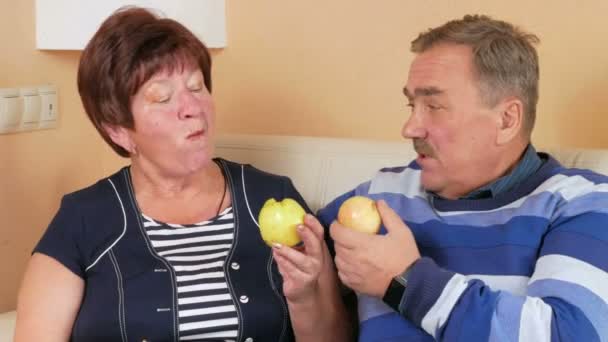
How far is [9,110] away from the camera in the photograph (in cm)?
203

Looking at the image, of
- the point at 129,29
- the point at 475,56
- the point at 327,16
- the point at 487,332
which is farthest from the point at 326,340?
the point at 327,16

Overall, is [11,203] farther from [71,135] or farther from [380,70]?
[380,70]

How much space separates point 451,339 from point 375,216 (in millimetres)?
231

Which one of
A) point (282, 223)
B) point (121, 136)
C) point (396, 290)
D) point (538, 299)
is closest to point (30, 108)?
point (121, 136)

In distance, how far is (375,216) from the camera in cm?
132

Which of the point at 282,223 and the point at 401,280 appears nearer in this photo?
the point at 401,280

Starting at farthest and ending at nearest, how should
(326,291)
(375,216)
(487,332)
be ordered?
(326,291)
(375,216)
(487,332)

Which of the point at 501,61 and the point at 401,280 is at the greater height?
the point at 501,61

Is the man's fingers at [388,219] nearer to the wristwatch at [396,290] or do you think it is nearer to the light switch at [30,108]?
the wristwatch at [396,290]

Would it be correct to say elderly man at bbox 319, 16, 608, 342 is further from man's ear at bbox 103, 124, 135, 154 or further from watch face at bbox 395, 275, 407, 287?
man's ear at bbox 103, 124, 135, 154

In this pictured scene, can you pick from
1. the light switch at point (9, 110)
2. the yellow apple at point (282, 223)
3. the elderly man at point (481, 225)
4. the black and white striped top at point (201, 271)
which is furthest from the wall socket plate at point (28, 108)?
the elderly man at point (481, 225)

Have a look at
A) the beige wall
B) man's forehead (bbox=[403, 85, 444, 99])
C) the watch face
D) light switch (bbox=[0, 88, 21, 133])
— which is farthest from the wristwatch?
light switch (bbox=[0, 88, 21, 133])

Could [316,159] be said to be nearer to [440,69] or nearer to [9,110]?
[440,69]

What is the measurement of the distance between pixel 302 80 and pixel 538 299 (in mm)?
1184
